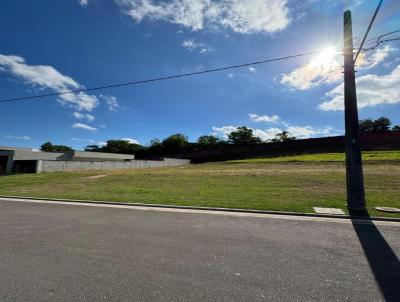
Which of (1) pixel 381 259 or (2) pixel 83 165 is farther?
(2) pixel 83 165

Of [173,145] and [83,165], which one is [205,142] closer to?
[173,145]

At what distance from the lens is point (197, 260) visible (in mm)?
4348

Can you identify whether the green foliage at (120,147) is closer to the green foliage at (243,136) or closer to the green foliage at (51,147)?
the green foliage at (51,147)

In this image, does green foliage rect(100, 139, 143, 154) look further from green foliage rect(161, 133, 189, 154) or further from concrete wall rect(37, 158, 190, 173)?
concrete wall rect(37, 158, 190, 173)

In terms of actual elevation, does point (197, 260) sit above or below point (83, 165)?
below

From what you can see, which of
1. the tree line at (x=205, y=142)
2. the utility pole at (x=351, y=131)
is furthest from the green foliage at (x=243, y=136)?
the utility pole at (x=351, y=131)

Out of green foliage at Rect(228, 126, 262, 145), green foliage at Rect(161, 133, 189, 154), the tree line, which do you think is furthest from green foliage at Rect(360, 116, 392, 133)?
green foliage at Rect(161, 133, 189, 154)

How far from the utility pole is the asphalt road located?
250 cm

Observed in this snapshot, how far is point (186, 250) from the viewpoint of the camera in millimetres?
4840

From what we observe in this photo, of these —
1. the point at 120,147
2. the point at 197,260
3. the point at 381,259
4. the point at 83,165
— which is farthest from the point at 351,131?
the point at 120,147

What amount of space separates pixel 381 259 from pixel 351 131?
6458 mm

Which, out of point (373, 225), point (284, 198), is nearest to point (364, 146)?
point (284, 198)

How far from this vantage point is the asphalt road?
328cm

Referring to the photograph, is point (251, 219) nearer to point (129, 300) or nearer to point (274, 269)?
point (274, 269)
